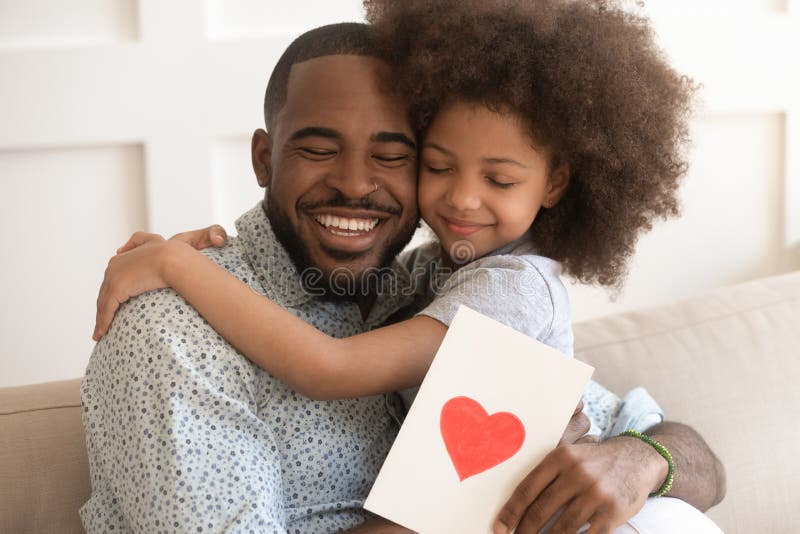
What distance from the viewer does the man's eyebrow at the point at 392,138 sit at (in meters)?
1.50

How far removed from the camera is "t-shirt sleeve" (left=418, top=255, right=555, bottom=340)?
1.39 m

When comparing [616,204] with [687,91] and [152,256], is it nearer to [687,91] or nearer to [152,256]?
[687,91]

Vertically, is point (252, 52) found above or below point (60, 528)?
above

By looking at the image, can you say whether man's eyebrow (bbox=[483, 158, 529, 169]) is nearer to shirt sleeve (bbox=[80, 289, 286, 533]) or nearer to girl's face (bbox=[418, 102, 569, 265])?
girl's face (bbox=[418, 102, 569, 265])

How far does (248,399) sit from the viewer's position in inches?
51.6

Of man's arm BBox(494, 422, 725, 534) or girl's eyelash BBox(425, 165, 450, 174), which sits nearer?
man's arm BBox(494, 422, 725, 534)

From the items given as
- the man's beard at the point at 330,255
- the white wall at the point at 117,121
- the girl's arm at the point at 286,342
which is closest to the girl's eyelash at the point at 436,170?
the man's beard at the point at 330,255

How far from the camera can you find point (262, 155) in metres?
1.66

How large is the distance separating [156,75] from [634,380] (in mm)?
1547

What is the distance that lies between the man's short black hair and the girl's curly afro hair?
0.04 metres

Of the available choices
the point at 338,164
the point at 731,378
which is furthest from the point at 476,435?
the point at 731,378

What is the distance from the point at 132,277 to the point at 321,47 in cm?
51

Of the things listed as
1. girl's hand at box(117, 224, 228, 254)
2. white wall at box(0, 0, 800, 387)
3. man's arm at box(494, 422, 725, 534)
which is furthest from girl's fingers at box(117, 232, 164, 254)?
white wall at box(0, 0, 800, 387)

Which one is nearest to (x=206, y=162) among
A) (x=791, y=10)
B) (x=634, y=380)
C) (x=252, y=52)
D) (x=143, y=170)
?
(x=143, y=170)
